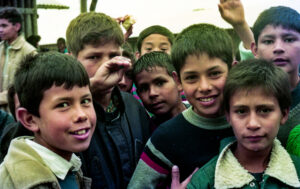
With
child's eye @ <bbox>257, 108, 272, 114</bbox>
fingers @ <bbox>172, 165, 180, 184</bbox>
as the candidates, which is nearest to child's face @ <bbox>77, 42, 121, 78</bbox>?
fingers @ <bbox>172, 165, 180, 184</bbox>

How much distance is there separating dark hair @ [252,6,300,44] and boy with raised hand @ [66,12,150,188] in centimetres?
102

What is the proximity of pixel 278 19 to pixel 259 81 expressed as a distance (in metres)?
0.81

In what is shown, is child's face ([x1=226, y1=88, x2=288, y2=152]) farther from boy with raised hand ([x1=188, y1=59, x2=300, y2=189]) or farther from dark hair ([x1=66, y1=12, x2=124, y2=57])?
dark hair ([x1=66, y1=12, x2=124, y2=57])

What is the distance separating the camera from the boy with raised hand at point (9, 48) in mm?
5602

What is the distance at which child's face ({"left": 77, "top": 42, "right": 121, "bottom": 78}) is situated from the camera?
8.26 ft

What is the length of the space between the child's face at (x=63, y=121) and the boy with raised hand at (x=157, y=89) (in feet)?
3.67

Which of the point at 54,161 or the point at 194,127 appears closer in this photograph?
the point at 54,161

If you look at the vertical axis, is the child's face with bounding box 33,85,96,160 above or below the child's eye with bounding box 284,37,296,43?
below

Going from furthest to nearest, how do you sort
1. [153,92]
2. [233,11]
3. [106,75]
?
1. [153,92]
2. [233,11]
3. [106,75]

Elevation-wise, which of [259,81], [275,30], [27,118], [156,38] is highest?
[275,30]

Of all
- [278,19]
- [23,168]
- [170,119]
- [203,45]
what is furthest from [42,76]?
[278,19]

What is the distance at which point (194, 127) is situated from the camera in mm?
2201

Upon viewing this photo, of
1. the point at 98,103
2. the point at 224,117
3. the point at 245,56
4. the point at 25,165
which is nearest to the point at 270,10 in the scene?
the point at 245,56

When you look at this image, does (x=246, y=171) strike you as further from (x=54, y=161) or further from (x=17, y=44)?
(x=17, y=44)
